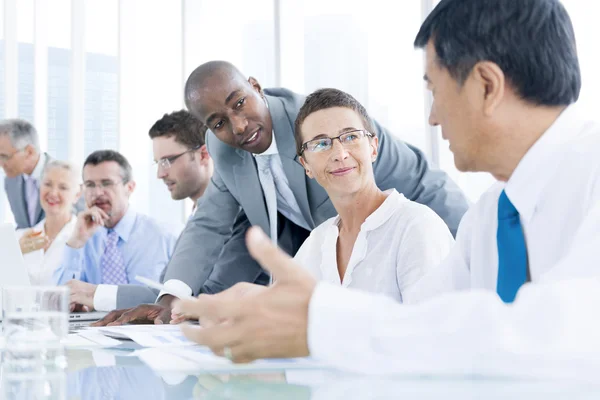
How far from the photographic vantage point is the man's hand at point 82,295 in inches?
103

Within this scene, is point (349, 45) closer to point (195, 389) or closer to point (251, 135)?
point (251, 135)

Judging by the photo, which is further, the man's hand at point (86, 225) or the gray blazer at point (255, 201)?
the man's hand at point (86, 225)

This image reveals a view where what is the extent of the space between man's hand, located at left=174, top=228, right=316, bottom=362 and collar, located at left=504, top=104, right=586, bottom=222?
466mm

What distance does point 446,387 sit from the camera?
2.48ft

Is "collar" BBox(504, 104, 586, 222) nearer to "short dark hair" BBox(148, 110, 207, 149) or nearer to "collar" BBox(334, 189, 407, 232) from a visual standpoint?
"collar" BBox(334, 189, 407, 232)

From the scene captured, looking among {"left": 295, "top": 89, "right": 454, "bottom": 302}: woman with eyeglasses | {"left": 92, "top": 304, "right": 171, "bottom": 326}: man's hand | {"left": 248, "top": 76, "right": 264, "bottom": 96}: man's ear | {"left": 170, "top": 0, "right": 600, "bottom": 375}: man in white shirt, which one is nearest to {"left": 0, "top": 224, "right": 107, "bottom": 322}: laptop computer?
{"left": 92, "top": 304, "right": 171, "bottom": 326}: man's hand

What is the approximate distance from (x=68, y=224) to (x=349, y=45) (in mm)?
2061

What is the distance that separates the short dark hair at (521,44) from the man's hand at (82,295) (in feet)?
6.35

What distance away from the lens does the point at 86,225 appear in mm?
3801

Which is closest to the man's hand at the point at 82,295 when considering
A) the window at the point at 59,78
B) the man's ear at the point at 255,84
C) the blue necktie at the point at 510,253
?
the man's ear at the point at 255,84

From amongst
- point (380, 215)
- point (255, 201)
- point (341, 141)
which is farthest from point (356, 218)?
point (255, 201)

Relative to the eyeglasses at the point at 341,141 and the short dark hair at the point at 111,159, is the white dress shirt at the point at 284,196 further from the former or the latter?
the short dark hair at the point at 111,159

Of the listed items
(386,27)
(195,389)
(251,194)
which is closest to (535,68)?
(195,389)

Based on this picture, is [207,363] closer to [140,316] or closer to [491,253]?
[491,253]
